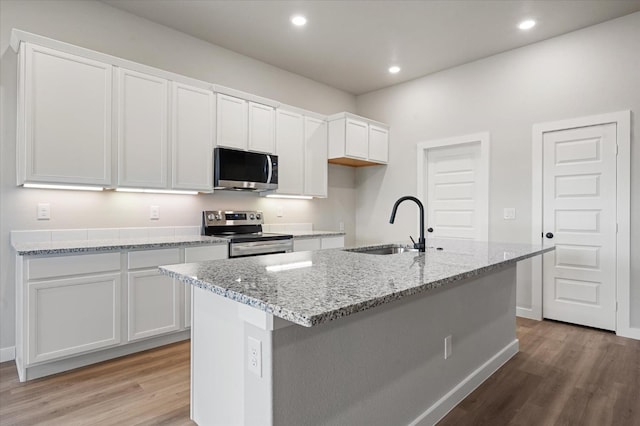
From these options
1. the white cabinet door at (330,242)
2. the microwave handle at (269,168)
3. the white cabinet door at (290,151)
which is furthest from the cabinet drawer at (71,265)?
the white cabinet door at (330,242)

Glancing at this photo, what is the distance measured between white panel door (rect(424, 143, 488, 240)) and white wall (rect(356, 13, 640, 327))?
18 centimetres

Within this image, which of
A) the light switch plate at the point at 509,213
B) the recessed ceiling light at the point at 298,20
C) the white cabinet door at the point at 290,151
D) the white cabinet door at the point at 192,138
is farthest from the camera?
the white cabinet door at the point at 290,151

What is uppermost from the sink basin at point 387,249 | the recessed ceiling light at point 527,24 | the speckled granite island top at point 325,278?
the recessed ceiling light at point 527,24

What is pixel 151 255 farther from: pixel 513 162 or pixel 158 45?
pixel 513 162

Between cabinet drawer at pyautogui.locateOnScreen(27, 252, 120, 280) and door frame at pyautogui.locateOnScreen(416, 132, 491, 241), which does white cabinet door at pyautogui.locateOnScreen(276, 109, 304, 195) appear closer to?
door frame at pyautogui.locateOnScreen(416, 132, 491, 241)

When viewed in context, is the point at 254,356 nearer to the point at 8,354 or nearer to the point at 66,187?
the point at 66,187

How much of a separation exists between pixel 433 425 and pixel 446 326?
50cm

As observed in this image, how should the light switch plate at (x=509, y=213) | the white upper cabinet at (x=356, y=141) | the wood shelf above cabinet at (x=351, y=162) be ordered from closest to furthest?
the light switch plate at (x=509, y=213) → the white upper cabinet at (x=356, y=141) → the wood shelf above cabinet at (x=351, y=162)

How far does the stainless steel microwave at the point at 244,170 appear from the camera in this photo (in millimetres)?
3471

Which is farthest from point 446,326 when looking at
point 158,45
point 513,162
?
point 158,45

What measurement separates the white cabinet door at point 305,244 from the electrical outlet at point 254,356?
8.56ft

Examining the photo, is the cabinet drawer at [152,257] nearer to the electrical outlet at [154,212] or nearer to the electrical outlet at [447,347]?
the electrical outlet at [154,212]

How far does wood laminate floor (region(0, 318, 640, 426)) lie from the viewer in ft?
6.31

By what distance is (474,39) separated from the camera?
374cm
